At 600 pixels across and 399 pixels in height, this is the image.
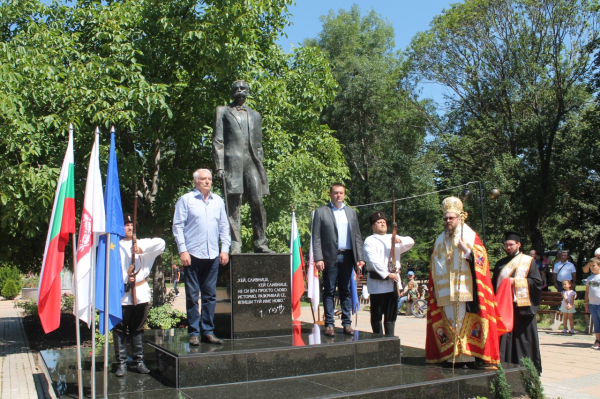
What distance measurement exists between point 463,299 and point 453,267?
367 mm

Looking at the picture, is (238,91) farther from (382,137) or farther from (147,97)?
(382,137)

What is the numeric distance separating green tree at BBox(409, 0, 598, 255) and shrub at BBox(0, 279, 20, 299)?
2226 centimetres

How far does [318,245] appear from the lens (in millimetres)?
6410

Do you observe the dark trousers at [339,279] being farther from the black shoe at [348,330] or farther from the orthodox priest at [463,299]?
the orthodox priest at [463,299]

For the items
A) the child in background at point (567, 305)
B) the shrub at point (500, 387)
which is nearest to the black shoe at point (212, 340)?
the shrub at point (500, 387)

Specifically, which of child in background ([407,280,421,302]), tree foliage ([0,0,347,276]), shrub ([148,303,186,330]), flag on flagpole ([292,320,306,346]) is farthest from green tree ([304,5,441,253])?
flag on flagpole ([292,320,306,346])

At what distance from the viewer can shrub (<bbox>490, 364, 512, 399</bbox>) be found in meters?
5.14

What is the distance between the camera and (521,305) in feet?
21.8

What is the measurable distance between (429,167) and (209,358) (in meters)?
23.7

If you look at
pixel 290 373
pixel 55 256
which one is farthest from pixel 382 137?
pixel 55 256

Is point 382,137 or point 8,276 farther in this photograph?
point 382,137

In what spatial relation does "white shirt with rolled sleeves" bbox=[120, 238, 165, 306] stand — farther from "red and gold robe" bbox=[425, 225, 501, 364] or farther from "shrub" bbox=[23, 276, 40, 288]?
"shrub" bbox=[23, 276, 40, 288]

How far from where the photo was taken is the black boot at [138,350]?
18.3 ft

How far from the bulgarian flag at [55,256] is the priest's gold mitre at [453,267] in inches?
153
